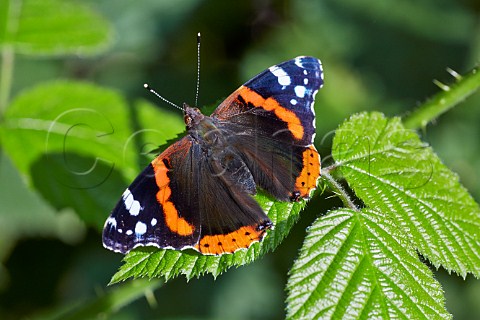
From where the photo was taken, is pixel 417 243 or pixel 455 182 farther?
pixel 455 182

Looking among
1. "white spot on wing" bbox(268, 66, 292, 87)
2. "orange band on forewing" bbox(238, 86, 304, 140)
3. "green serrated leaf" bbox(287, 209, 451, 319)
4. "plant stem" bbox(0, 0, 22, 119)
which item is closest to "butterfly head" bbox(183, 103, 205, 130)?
"orange band on forewing" bbox(238, 86, 304, 140)

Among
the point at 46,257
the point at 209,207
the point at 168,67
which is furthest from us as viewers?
the point at 168,67

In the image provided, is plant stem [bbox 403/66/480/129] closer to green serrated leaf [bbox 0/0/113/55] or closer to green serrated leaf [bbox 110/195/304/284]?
green serrated leaf [bbox 110/195/304/284]

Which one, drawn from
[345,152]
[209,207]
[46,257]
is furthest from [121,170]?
[46,257]

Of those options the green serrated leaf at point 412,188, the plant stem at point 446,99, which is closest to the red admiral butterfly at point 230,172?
the green serrated leaf at point 412,188

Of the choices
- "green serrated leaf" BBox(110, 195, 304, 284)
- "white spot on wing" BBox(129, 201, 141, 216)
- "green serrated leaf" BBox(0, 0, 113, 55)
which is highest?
"green serrated leaf" BBox(0, 0, 113, 55)

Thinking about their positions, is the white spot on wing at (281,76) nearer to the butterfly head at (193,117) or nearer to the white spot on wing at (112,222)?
the butterfly head at (193,117)

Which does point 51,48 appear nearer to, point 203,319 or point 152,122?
point 152,122
